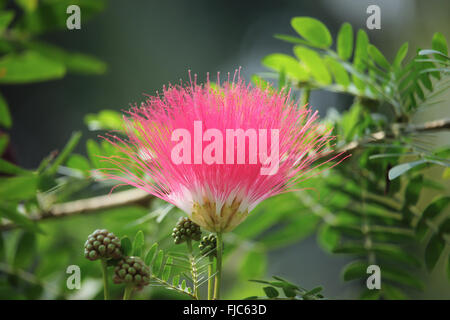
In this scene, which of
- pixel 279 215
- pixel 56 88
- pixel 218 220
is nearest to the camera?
pixel 218 220

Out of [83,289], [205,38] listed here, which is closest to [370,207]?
[83,289]

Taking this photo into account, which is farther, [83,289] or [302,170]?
[83,289]

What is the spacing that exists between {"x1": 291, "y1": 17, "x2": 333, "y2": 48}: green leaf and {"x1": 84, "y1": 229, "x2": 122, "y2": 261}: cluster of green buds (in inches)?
13.5

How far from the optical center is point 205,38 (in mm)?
2117

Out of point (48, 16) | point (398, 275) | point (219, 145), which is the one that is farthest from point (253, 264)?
point (48, 16)

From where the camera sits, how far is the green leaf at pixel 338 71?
61 cm

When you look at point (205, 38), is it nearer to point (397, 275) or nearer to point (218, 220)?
point (397, 275)

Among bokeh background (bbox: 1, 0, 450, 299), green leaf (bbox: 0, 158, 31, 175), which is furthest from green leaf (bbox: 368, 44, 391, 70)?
bokeh background (bbox: 1, 0, 450, 299)

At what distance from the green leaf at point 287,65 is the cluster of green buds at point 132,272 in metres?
0.35

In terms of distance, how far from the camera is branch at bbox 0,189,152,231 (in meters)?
0.66

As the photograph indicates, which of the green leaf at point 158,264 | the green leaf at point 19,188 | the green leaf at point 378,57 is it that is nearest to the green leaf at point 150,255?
the green leaf at point 158,264

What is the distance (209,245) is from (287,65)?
1.13 ft

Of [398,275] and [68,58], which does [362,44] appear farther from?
[68,58]
